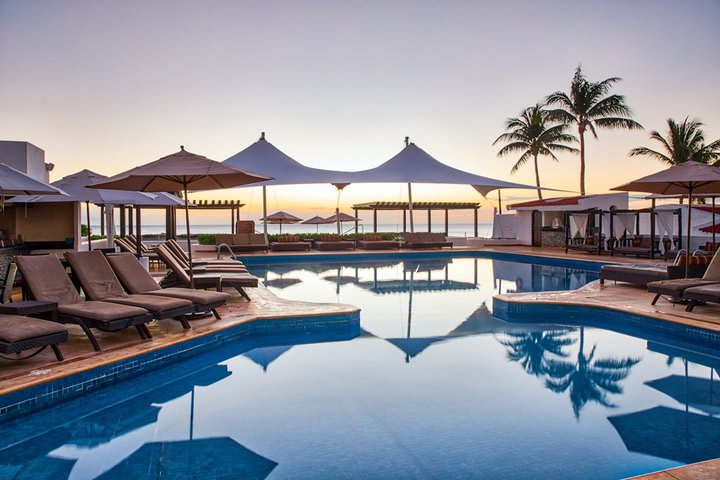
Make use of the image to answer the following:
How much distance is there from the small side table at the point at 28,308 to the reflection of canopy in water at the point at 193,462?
1.88 meters

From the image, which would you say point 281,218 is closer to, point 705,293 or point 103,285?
point 103,285

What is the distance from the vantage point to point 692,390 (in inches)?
168

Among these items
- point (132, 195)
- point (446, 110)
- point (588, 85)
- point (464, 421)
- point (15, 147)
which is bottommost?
point (464, 421)

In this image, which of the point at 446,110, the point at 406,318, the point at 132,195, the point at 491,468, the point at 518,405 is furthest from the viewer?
the point at 446,110

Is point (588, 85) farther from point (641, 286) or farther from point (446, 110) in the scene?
point (641, 286)

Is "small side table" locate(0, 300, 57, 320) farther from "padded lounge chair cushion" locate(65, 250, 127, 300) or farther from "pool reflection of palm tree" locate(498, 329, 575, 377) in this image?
"pool reflection of palm tree" locate(498, 329, 575, 377)

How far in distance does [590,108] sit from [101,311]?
77.6ft

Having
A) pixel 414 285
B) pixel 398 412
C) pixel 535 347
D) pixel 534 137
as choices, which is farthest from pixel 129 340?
pixel 534 137

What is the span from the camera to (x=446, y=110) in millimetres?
17594

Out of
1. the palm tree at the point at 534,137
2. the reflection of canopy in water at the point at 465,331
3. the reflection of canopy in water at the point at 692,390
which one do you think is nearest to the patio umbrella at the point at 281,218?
the palm tree at the point at 534,137

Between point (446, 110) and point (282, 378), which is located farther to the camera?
point (446, 110)

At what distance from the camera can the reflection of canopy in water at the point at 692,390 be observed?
12.9 feet

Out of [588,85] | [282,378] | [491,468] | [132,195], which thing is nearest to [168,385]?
[282,378]

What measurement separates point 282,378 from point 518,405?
2.17 m
